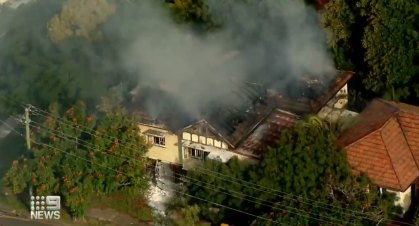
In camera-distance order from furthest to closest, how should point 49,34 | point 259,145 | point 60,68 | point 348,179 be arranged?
point 49,34
point 60,68
point 259,145
point 348,179

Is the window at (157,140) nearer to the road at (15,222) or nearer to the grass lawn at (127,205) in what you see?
the grass lawn at (127,205)

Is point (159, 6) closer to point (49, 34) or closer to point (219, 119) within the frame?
point (49, 34)

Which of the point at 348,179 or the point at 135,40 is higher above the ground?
the point at 135,40

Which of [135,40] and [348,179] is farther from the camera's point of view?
[135,40]

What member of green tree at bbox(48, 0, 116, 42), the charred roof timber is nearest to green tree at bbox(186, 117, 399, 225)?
the charred roof timber

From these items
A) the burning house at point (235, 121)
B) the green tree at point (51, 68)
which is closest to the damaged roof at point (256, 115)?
the burning house at point (235, 121)

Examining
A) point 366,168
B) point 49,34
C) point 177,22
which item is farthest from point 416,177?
point 49,34
